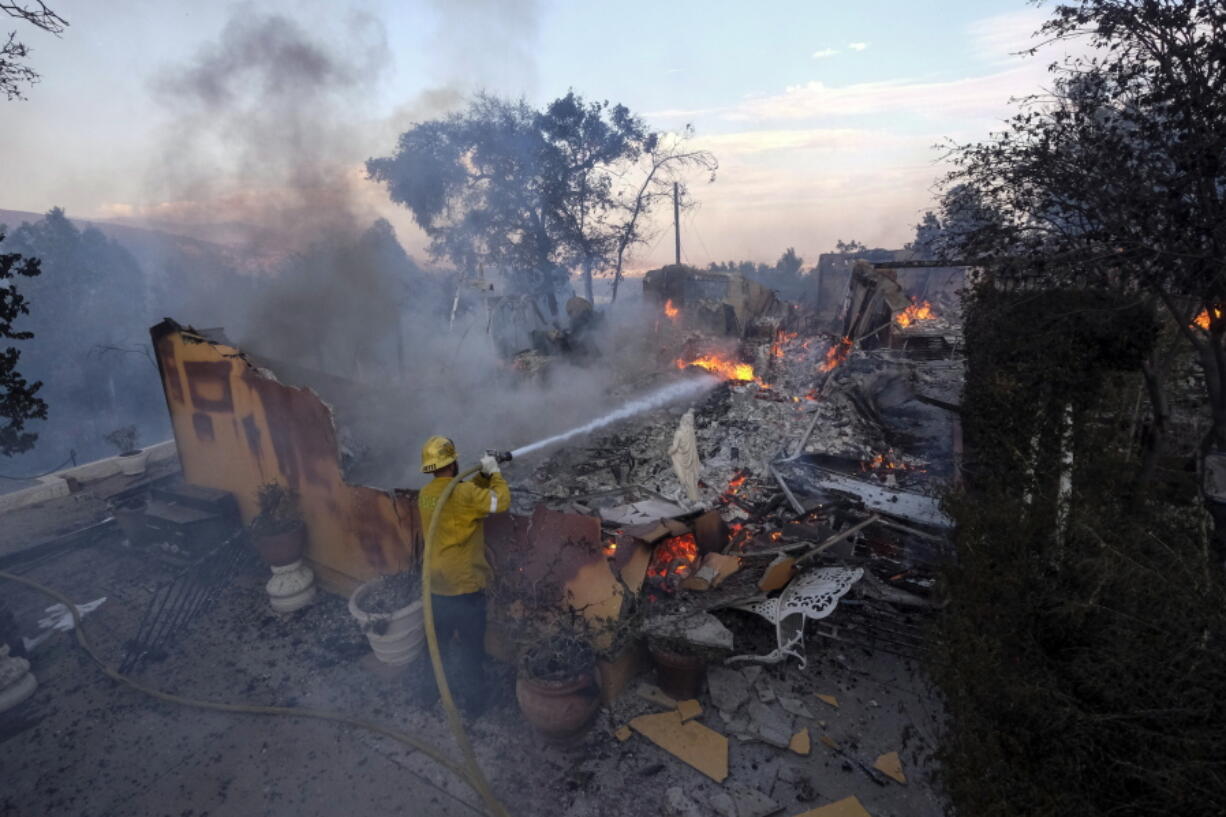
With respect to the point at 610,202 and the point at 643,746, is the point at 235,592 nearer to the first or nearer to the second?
the point at 643,746

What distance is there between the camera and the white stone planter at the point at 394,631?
207 inches

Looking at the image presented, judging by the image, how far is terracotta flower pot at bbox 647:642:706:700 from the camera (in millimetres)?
4984

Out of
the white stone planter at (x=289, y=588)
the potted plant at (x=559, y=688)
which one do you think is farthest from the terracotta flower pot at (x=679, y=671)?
the white stone planter at (x=289, y=588)

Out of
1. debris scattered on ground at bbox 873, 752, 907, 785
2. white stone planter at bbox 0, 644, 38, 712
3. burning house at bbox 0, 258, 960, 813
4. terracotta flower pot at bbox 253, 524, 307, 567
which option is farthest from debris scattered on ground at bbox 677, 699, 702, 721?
white stone planter at bbox 0, 644, 38, 712

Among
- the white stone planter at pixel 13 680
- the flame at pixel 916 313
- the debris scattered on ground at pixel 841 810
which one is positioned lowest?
the debris scattered on ground at pixel 841 810

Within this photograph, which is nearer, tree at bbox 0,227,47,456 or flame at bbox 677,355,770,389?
tree at bbox 0,227,47,456

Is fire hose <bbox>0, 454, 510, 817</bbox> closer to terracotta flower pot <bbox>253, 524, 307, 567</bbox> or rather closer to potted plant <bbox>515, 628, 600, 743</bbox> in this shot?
potted plant <bbox>515, 628, 600, 743</bbox>

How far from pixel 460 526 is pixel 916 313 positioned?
2145cm

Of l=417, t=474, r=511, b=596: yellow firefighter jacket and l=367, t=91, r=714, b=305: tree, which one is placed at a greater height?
l=367, t=91, r=714, b=305: tree

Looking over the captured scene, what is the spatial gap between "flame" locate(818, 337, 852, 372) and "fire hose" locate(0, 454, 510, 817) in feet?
40.7

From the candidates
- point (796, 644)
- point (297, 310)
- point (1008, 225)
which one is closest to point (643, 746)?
point (796, 644)

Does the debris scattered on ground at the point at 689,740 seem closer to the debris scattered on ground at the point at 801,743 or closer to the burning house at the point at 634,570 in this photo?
the burning house at the point at 634,570

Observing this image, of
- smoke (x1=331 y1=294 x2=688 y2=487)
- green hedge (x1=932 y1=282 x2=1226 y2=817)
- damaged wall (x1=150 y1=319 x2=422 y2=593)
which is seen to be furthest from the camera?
smoke (x1=331 y1=294 x2=688 y2=487)

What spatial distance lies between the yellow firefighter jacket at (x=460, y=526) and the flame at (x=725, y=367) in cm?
1124
